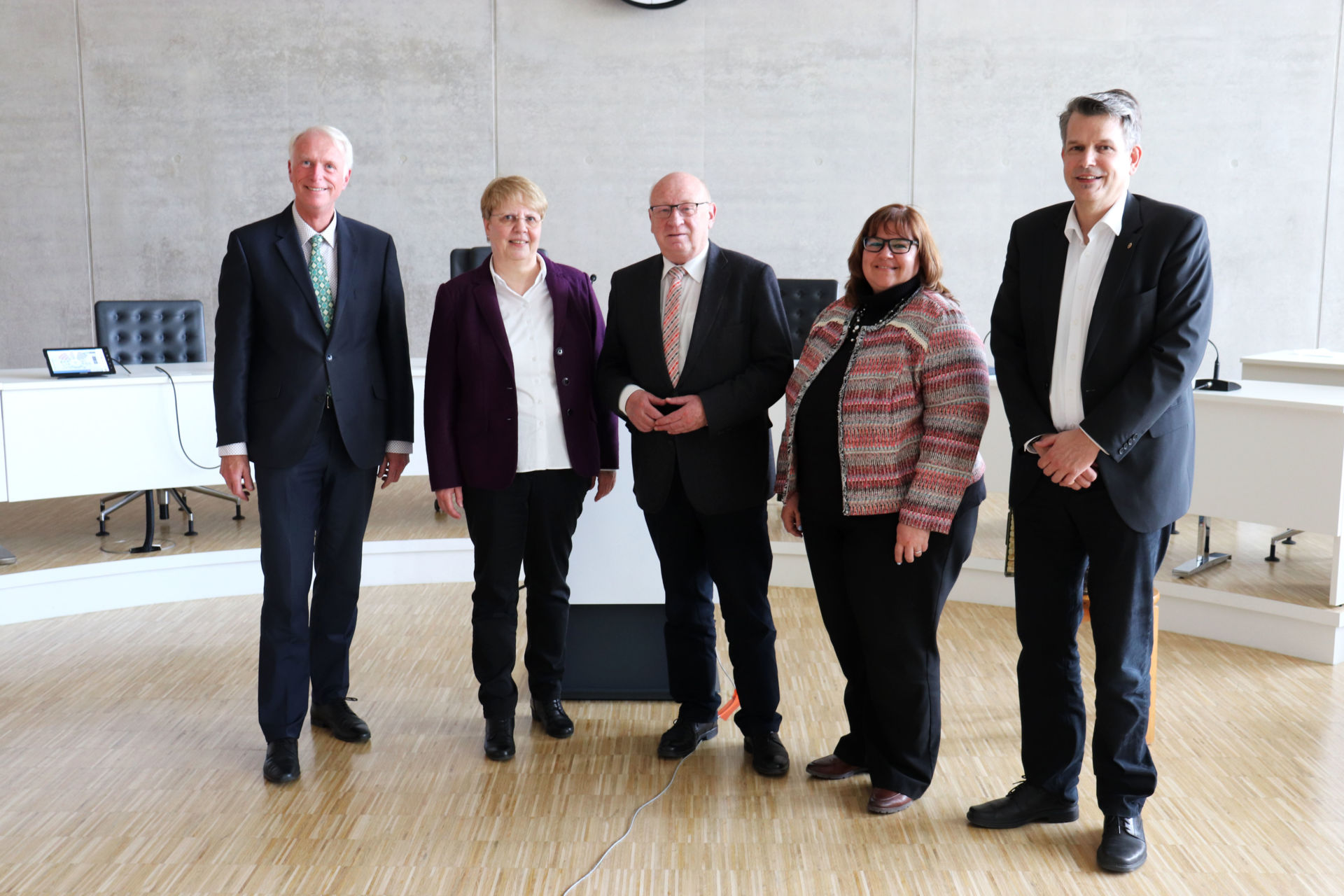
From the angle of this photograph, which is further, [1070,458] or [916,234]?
[916,234]

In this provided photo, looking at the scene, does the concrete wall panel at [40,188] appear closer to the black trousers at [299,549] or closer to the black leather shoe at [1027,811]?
the black trousers at [299,549]

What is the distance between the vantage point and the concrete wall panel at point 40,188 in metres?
6.80

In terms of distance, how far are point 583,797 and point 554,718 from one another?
1.42 ft

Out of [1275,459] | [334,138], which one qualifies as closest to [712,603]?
[334,138]

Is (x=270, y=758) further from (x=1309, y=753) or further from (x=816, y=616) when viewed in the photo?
(x=1309, y=753)

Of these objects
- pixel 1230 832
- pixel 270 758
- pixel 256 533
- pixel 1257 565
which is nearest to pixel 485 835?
pixel 270 758

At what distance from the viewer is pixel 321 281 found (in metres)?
2.82

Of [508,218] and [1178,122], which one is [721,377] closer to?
[508,218]

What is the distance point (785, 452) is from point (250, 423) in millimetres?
1416

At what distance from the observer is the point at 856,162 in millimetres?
6984

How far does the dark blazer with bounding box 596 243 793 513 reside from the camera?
2.65m

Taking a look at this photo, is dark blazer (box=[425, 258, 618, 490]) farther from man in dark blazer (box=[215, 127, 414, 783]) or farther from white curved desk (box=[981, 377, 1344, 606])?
white curved desk (box=[981, 377, 1344, 606])

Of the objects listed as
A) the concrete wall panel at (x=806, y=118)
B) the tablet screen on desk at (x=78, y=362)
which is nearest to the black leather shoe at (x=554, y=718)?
the tablet screen on desk at (x=78, y=362)

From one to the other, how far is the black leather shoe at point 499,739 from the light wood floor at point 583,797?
4cm
